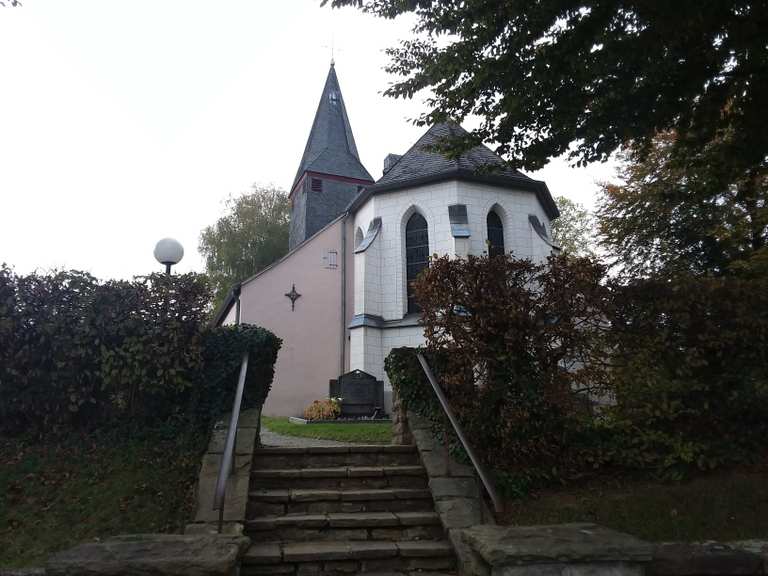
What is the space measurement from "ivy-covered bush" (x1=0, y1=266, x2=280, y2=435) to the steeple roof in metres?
21.1

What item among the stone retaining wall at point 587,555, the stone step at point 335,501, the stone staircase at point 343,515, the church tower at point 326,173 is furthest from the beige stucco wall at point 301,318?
the stone retaining wall at point 587,555

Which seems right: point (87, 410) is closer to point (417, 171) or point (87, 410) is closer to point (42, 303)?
point (42, 303)

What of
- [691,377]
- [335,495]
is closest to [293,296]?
[335,495]

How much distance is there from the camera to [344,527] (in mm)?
4648

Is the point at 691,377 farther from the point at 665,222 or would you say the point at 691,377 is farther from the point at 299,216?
the point at 299,216

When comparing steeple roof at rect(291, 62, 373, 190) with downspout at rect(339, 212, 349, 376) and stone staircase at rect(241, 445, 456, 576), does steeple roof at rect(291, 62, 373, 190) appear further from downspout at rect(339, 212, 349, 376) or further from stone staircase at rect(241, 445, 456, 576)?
stone staircase at rect(241, 445, 456, 576)

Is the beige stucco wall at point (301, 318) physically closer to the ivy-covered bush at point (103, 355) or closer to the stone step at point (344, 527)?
the ivy-covered bush at point (103, 355)

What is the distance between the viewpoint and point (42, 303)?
A: 19.7 feet

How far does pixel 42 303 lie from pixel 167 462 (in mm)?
2288

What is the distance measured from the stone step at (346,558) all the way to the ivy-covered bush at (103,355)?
2164mm

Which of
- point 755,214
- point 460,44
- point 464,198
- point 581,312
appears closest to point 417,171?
point 464,198

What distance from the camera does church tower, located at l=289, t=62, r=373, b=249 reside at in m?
26.0

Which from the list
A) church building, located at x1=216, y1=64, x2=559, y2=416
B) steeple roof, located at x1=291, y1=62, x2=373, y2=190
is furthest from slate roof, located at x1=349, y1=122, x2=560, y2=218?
steeple roof, located at x1=291, y1=62, x2=373, y2=190

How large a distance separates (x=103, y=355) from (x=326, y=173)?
2196 cm
